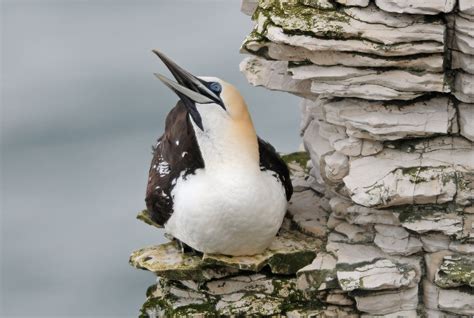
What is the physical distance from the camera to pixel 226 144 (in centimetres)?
1048

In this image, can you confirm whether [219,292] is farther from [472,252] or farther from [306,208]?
[472,252]

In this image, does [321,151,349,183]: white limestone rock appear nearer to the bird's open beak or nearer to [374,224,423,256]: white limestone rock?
[374,224,423,256]: white limestone rock

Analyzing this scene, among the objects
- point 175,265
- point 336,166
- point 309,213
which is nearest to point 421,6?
point 336,166

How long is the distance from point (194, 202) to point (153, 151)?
1160mm

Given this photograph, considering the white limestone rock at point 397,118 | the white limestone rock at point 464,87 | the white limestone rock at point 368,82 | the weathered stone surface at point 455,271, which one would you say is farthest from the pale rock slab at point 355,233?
the white limestone rock at point 464,87

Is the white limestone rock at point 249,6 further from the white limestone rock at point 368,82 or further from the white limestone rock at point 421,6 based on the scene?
the white limestone rock at point 421,6

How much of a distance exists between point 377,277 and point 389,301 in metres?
0.20

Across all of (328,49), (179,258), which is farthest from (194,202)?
(328,49)

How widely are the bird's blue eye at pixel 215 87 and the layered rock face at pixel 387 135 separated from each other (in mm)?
297

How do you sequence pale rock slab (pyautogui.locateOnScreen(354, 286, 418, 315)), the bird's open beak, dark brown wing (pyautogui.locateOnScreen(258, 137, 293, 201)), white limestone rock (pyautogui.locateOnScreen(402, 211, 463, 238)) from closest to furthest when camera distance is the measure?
white limestone rock (pyautogui.locateOnScreen(402, 211, 463, 238)) < the bird's open beak < pale rock slab (pyautogui.locateOnScreen(354, 286, 418, 315)) < dark brown wing (pyautogui.locateOnScreen(258, 137, 293, 201))

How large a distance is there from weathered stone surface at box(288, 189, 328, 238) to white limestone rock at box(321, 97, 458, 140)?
1.01m

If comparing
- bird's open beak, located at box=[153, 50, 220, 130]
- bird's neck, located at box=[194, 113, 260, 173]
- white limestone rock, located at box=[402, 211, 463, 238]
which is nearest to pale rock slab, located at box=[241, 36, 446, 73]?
bird's open beak, located at box=[153, 50, 220, 130]

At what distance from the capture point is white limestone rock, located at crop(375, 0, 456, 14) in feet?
32.2

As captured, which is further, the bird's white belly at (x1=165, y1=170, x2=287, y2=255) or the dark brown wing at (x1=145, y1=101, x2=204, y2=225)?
the dark brown wing at (x1=145, y1=101, x2=204, y2=225)
